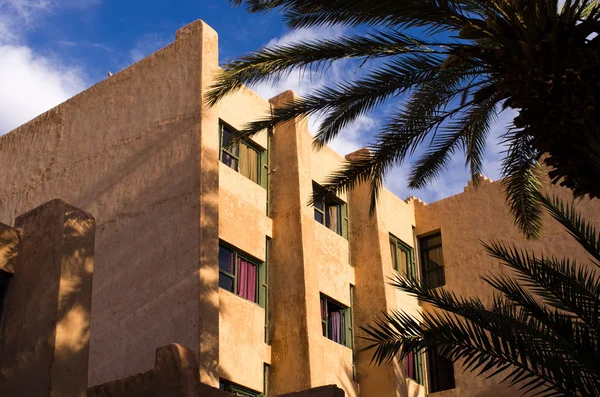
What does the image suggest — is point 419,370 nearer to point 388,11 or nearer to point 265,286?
point 265,286

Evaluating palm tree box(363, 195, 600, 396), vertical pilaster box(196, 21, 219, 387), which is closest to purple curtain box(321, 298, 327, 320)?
vertical pilaster box(196, 21, 219, 387)

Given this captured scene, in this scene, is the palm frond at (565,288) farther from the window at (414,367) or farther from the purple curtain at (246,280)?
the window at (414,367)

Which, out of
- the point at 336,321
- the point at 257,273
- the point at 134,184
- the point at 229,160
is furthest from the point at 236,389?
the point at 229,160

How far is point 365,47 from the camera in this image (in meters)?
13.4

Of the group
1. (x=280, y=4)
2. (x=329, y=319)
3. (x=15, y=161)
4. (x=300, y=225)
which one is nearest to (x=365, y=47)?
(x=280, y=4)

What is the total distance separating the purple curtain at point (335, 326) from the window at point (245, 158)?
360 cm

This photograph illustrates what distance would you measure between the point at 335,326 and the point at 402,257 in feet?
14.9

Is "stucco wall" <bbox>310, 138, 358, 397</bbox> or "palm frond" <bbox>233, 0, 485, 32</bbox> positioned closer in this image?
"palm frond" <bbox>233, 0, 485, 32</bbox>

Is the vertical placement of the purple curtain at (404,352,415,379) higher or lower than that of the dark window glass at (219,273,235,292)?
lower

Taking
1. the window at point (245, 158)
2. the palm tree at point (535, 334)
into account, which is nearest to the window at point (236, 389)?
the window at point (245, 158)

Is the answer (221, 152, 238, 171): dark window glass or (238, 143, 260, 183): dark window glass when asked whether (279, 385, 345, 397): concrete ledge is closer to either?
(221, 152, 238, 171): dark window glass

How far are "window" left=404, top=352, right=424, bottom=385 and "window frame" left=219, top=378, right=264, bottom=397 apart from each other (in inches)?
231

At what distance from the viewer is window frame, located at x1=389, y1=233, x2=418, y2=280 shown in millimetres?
25844

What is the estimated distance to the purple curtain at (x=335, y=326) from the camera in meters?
22.4
